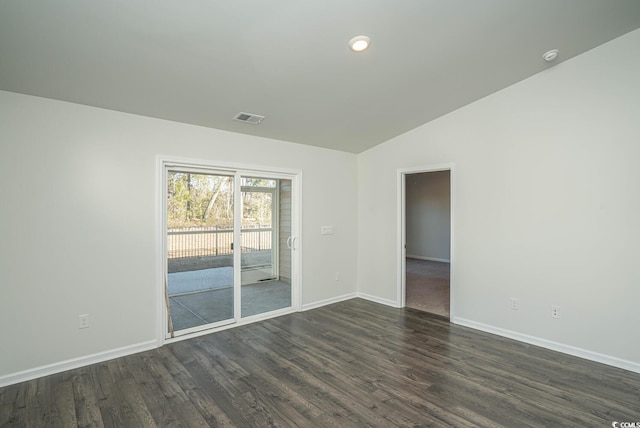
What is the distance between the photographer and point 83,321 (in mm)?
3018

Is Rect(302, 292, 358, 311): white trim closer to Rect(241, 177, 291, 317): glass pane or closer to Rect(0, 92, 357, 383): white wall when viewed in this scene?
Rect(241, 177, 291, 317): glass pane

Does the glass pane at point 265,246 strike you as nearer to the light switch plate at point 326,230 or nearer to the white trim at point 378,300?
the light switch plate at point 326,230

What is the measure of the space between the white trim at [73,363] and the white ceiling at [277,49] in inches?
98.9

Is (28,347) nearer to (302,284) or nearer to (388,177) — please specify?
(302,284)

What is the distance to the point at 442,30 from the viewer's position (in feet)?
8.51

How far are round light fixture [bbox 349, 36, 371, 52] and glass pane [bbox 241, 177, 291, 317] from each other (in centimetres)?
228

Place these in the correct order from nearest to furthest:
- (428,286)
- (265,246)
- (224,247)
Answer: (224,247) < (265,246) < (428,286)

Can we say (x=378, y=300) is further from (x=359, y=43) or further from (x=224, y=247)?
(x=359, y=43)

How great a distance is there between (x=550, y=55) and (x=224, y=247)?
4328 mm

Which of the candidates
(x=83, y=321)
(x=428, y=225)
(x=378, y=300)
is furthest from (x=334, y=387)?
(x=428, y=225)

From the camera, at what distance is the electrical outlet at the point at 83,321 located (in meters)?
3.00

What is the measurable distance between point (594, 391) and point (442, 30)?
10.9 feet

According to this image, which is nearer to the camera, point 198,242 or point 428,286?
point 198,242

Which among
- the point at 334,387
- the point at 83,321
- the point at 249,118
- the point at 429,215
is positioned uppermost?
the point at 249,118
